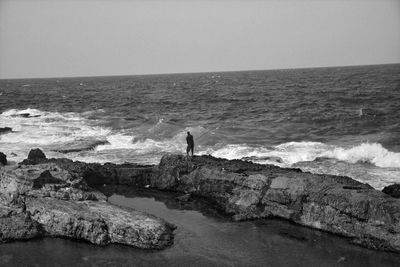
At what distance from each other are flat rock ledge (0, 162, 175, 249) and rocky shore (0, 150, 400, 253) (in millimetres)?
34

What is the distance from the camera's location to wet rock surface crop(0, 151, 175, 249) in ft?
48.5

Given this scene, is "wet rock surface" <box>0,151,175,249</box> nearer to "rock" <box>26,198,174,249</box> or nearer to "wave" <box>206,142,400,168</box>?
"rock" <box>26,198,174,249</box>

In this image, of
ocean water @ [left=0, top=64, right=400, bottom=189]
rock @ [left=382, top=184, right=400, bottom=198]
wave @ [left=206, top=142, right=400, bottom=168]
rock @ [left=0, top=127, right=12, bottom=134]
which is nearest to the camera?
rock @ [left=382, top=184, right=400, bottom=198]

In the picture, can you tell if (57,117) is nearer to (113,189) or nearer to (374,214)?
(113,189)

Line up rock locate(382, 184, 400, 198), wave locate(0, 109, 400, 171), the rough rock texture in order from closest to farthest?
the rough rock texture < rock locate(382, 184, 400, 198) < wave locate(0, 109, 400, 171)

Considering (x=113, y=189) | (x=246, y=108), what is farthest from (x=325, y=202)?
(x=246, y=108)

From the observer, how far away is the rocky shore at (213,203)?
14625 millimetres

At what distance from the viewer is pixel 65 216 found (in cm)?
1537

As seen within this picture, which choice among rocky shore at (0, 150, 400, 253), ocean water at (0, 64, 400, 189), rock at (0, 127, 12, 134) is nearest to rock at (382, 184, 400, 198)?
rocky shore at (0, 150, 400, 253)

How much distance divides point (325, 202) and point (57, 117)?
43366 millimetres

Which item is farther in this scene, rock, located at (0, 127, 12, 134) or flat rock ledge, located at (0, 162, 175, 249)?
rock, located at (0, 127, 12, 134)

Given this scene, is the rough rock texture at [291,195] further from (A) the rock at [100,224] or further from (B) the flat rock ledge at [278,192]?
(A) the rock at [100,224]

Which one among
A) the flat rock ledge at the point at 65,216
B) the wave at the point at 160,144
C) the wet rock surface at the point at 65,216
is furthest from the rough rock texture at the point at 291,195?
the wave at the point at 160,144

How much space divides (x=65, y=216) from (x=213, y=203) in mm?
6458
